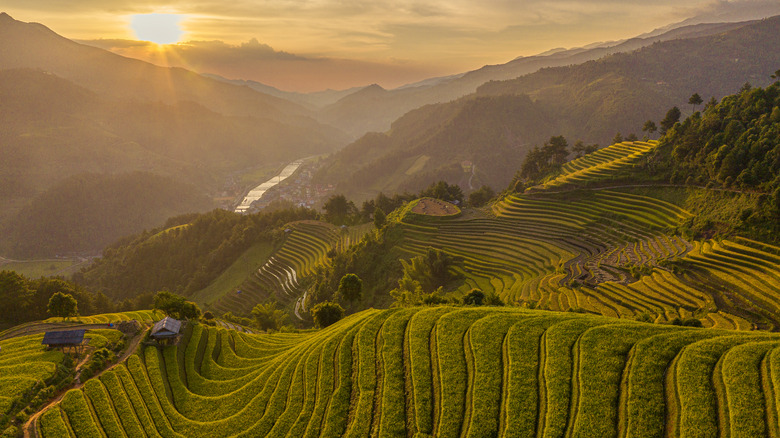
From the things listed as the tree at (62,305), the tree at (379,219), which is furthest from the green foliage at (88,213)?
the tree at (62,305)

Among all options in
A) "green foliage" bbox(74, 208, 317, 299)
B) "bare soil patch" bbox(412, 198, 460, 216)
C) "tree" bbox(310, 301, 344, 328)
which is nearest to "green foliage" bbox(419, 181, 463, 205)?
"bare soil patch" bbox(412, 198, 460, 216)

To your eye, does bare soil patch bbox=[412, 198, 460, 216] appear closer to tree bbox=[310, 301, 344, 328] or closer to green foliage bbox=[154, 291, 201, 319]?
tree bbox=[310, 301, 344, 328]

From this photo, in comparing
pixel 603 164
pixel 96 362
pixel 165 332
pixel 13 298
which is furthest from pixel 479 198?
pixel 13 298

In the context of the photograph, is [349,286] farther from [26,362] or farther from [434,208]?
[434,208]

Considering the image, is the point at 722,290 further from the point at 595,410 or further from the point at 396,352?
the point at 396,352

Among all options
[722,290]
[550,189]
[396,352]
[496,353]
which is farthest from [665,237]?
[396,352]

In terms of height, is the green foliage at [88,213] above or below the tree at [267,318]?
above

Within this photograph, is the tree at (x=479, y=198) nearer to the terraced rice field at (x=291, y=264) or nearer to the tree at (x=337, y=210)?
the terraced rice field at (x=291, y=264)
